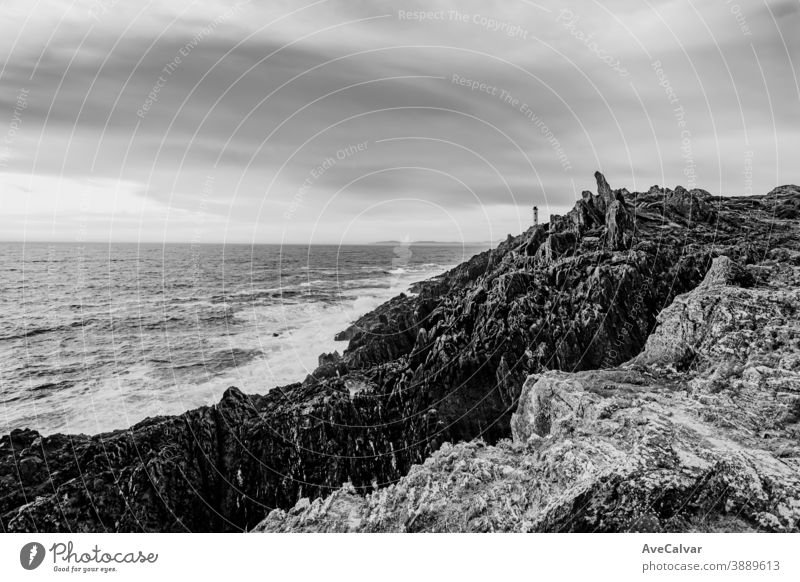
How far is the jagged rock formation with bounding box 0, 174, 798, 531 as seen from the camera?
1088cm

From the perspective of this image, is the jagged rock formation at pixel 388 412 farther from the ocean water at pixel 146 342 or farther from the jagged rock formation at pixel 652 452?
the ocean water at pixel 146 342

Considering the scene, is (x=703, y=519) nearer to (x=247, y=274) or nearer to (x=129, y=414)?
(x=129, y=414)

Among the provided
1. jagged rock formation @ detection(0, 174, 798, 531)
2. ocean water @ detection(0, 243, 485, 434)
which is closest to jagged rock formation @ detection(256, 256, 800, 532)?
jagged rock formation @ detection(0, 174, 798, 531)

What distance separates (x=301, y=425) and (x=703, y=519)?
11186 mm
